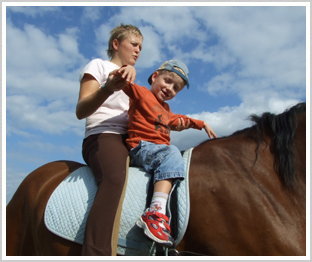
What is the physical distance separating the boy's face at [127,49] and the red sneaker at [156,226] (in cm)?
199

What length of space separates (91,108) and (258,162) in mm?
1715

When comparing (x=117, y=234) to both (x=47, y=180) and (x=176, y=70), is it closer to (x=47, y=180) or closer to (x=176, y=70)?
(x=47, y=180)

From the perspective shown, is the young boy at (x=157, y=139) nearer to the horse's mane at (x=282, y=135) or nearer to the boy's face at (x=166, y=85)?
the boy's face at (x=166, y=85)

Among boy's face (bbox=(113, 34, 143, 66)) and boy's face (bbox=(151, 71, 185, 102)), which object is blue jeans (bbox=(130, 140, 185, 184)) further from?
boy's face (bbox=(113, 34, 143, 66))

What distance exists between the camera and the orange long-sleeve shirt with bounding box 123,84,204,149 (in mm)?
2600

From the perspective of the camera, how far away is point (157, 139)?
8.61 feet

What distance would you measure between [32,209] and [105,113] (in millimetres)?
1311

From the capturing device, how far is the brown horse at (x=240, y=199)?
206cm

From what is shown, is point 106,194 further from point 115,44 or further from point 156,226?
point 115,44

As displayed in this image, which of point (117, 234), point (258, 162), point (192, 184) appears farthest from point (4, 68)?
point (258, 162)

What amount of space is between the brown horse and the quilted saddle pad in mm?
97

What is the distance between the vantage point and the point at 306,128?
2.44 metres

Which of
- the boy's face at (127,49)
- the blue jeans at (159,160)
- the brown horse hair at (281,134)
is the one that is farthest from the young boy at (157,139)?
the brown horse hair at (281,134)

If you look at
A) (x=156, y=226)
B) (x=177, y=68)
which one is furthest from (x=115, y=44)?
(x=156, y=226)
